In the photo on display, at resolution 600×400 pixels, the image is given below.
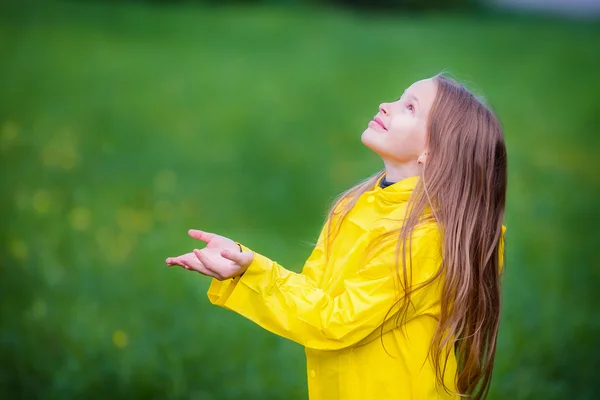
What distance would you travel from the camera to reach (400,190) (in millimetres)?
2453

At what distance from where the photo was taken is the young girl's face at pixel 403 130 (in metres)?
2.46

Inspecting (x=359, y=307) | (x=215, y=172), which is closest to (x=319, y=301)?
(x=359, y=307)

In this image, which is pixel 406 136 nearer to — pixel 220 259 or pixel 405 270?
pixel 405 270

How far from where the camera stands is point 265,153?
8047mm

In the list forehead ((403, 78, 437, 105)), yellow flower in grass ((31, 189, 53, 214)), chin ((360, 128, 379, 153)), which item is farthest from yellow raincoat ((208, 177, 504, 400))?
yellow flower in grass ((31, 189, 53, 214))

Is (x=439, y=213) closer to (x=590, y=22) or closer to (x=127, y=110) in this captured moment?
(x=127, y=110)

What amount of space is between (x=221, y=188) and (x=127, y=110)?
2.21 meters

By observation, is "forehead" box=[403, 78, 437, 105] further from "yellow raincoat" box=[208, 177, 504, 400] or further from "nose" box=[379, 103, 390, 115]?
"yellow raincoat" box=[208, 177, 504, 400]

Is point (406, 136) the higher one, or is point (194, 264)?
point (406, 136)

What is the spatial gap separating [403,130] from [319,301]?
0.54 meters

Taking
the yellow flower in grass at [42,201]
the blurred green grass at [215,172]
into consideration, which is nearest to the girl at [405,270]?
the blurred green grass at [215,172]

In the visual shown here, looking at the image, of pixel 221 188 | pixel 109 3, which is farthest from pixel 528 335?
pixel 109 3

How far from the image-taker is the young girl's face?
246 cm

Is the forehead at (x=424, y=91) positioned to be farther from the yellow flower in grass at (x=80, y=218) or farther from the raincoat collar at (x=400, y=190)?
the yellow flower in grass at (x=80, y=218)
